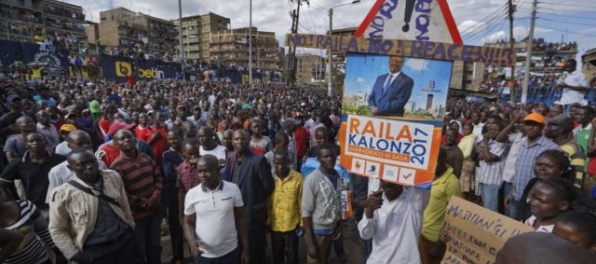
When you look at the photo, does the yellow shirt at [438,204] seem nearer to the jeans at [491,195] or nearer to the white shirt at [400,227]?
the white shirt at [400,227]

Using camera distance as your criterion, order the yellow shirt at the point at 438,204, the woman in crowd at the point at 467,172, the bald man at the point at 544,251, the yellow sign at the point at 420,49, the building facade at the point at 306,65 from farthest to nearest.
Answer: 1. the building facade at the point at 306,65
2. the woman in crowd at the point at 467,172
3. the yellow shirt at the point at 438,204
4. the yellow sign at the point at 420,49
5. the bald man at the point at 544,251

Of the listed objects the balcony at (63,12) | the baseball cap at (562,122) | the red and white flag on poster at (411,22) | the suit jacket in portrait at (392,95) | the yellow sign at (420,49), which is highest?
the balcony at (63,12)

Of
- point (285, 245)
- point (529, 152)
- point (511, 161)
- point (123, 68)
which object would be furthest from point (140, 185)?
point (123, 68)

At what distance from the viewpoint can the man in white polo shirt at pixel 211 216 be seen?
2832mm

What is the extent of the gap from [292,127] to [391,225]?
14.9 feet

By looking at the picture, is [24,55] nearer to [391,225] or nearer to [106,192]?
[106,192]

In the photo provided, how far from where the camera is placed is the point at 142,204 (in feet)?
11.1

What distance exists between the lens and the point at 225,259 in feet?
9.65

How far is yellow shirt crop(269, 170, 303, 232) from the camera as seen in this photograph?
3.52 m

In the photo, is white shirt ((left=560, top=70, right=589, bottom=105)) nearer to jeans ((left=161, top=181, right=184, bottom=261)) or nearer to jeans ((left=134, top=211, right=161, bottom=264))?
jeans ((left=161, top=181, right=184, bottom=261))

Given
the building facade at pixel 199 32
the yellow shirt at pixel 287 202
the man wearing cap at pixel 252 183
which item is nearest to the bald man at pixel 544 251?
the yellow shirt at pixel 287 202

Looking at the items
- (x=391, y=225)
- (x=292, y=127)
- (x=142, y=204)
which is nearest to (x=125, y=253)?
(x=142, y=204)

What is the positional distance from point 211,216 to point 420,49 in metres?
2.11

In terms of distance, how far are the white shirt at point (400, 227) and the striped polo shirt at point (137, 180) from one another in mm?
2305
